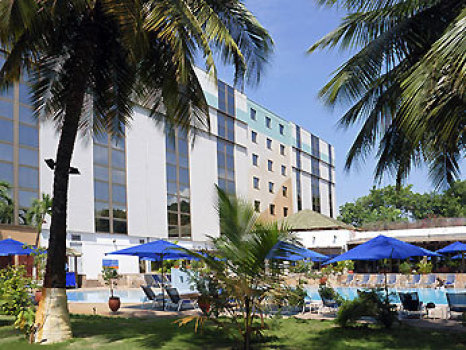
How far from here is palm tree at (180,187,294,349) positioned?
8.84 meters

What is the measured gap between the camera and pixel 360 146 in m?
11.4

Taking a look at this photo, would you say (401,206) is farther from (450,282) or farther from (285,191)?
(450,282)

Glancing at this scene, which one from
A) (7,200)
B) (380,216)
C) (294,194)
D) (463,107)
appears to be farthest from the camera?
(380,216)

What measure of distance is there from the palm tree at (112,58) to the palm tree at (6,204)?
1891 centimetres

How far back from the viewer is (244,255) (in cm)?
889

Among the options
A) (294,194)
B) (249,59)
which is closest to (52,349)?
(249,59)

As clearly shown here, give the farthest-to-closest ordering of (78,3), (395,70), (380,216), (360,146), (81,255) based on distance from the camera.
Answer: (380,216), (81,255), (360,146), (395,70), (78,3)

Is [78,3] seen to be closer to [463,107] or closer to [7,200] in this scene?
[463,107]

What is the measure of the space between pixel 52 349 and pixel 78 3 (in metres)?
6.20

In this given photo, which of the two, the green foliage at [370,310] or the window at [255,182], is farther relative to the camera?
the window at [255,182]

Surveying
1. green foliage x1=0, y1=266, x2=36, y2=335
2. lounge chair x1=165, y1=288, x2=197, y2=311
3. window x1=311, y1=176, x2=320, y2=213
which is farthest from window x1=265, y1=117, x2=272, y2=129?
green foliage x1=0, y1=266, x2=36, y2=335

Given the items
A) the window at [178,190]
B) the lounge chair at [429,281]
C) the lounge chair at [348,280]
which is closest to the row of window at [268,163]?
the window at [178,190]

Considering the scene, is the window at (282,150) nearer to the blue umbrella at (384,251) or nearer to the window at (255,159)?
the window at (255,159)

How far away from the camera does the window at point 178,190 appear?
146 feet
